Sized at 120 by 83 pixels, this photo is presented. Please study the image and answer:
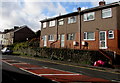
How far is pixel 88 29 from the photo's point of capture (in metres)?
23.0

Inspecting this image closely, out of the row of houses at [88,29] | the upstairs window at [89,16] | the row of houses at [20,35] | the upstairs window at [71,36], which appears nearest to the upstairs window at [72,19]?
the row of houses at [88,29]

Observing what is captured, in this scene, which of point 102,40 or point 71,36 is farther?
point 71,36

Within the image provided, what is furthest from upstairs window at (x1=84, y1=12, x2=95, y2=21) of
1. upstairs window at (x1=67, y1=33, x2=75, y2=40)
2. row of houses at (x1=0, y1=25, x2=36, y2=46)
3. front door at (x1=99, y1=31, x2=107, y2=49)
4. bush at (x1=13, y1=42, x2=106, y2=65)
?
row of houses at (x1=0, y1=25, x2=36, y2=46)

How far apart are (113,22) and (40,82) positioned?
14.5 meters

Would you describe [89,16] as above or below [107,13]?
above

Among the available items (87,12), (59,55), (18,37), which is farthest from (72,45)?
(18,37)

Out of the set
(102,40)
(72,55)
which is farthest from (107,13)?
(72,55)

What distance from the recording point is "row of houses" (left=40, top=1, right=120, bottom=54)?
19.6 metres

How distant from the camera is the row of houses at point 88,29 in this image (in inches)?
772

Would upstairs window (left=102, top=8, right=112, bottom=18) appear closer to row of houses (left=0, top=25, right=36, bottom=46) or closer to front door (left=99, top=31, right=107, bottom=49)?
front door (left=99, top=31, right=107, bottom=49)

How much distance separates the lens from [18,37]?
210 ft

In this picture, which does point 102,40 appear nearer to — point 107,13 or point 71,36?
point 107,13

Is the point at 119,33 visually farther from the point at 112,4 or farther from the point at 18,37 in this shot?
the point at 18,37

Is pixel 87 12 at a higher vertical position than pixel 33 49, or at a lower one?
higher
